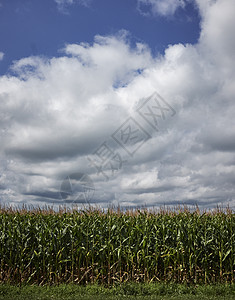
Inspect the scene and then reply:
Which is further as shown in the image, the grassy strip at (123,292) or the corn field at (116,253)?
the corn field at (116,253)

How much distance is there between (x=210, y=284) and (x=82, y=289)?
181 inches

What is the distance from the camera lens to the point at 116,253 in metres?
11.3

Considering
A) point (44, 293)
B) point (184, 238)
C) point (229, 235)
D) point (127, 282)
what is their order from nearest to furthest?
point (44, 293), point (127, 282), point (184, 238), point (229, 235)

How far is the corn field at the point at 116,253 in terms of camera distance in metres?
11.1

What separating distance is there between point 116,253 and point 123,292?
5.87 feet

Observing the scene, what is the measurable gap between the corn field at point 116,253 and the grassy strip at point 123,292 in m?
0.73

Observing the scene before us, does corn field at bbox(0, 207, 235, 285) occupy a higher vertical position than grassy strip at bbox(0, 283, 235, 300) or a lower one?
higher

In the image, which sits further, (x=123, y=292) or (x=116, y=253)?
(x=116, y=253)

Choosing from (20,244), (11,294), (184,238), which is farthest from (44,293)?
(184,238)

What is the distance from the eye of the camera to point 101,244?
11555 mm

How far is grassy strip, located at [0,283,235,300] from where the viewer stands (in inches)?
368

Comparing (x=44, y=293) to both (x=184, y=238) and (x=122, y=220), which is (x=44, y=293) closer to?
(x=122, y=220)

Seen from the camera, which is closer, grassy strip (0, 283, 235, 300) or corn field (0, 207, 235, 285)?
grassy strip (0, 283, 235, 300)

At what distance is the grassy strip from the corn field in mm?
731
